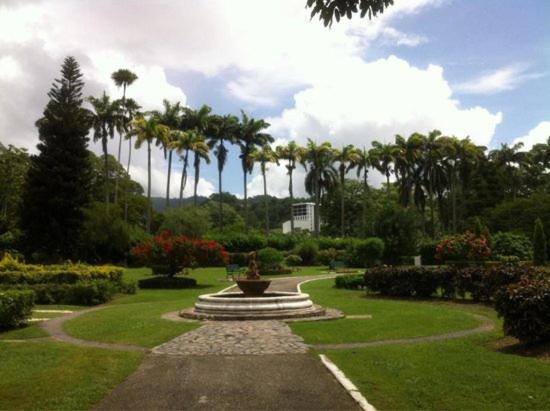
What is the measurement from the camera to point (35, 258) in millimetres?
41281

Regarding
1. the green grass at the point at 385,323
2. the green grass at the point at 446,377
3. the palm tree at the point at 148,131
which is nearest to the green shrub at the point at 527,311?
the green grass at the point at 446,377

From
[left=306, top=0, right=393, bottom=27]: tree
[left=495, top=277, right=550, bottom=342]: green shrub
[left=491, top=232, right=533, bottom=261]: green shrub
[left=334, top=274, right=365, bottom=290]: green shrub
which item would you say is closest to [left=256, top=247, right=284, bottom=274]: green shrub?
[left=334, top=274, right=365, bottom=290]: green shrub

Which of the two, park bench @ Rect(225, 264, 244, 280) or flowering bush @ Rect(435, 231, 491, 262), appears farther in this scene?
park bench @ Rect(225, 264, 244, 280)

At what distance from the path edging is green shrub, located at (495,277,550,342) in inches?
136

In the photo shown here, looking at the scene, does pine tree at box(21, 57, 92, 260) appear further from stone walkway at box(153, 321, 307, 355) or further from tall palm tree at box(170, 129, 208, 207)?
stone walkway at box(153, 321, 307, 355)

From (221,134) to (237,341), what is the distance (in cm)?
5347

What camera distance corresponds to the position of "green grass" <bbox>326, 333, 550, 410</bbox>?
715 centimetres

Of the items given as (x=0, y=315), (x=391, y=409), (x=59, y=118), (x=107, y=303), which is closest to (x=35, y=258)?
(x=59, y=118)

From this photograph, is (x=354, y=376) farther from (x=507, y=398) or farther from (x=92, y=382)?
(x=92, y=382)

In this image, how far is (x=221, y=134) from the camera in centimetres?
6425

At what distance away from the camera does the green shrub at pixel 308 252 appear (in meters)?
49.9

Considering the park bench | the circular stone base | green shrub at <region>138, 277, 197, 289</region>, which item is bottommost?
the circular stone base

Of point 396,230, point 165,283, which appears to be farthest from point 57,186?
point 396,230

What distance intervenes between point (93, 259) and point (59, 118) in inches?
460
